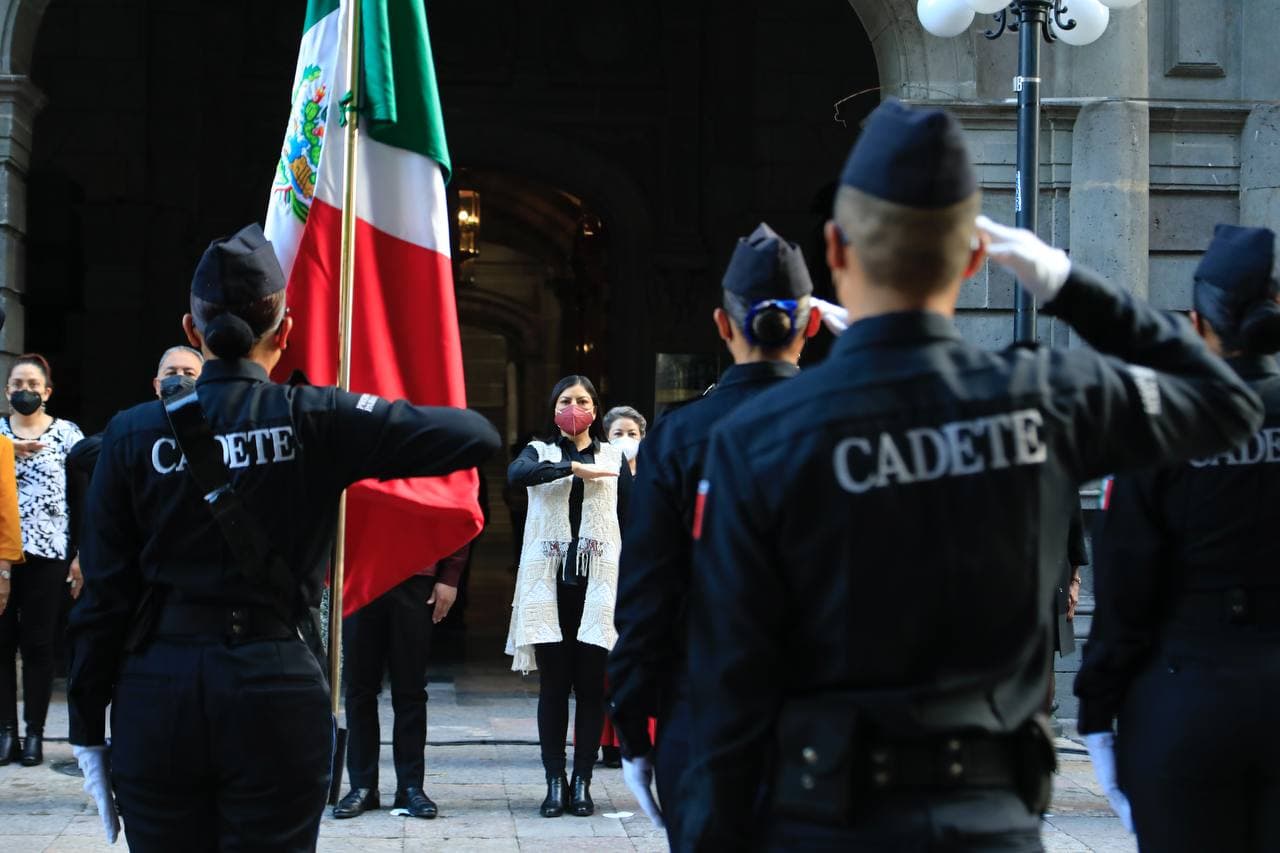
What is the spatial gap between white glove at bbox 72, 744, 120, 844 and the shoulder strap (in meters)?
0.68

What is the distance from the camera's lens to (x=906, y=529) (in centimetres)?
255

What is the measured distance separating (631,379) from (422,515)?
10.2m

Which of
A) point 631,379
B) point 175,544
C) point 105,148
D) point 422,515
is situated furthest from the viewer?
point 631,379

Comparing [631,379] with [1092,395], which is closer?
[1092,395]

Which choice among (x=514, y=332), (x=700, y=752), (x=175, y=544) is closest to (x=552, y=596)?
(x=175, y=544)

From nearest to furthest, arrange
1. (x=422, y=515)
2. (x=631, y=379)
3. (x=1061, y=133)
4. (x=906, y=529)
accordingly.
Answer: (x=906, y=529)
(x=422, y=515)
(x=1061, y=133)
(x=631, y=379)

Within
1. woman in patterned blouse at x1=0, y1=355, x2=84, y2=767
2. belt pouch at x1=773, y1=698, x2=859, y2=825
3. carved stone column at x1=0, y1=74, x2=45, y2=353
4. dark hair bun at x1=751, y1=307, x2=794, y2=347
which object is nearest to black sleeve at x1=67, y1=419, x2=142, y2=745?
dark hair bun at x1=751, y1=307, x2=794, y2=347

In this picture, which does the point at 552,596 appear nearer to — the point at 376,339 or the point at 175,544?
Answer: the point at 376,339

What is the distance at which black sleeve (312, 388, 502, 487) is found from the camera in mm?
3877

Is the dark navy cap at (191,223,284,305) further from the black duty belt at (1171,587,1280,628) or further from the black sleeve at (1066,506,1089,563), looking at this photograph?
the black sleeve at (1066,506,1089,563)

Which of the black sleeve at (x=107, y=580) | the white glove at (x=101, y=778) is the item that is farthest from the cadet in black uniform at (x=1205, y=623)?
the white glove at (x=101, y=778)

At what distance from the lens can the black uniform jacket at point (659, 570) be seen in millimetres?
4047

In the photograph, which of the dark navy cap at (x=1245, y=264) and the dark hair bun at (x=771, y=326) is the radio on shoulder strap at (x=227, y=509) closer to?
the dark hair bun at (x=771, y=326)

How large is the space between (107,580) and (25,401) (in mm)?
5220
